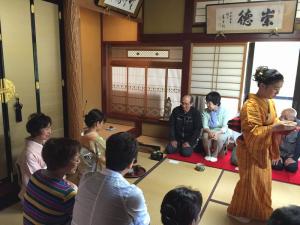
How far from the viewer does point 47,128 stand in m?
2.39

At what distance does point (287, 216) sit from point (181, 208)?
1.32 ft

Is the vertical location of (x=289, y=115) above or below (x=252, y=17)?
below

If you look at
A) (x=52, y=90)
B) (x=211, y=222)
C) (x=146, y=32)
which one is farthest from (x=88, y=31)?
(x=211, y=222)

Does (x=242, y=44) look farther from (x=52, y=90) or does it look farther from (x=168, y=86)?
(x=52, y=90)

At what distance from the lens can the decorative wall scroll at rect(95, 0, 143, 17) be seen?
353 centimetres

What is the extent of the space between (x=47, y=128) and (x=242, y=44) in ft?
11.1

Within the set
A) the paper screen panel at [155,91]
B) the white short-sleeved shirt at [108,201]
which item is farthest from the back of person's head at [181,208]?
the paper screen panel at [155,91]

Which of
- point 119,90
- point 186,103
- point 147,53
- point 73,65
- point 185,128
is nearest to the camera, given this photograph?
point 73,65

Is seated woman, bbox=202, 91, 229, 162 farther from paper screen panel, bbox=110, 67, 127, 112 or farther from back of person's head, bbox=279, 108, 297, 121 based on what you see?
paper screen panel, bbox=110, 67, 127, 112

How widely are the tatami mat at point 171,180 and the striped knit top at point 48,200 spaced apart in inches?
53.9

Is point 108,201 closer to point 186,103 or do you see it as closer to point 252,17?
point 186,103

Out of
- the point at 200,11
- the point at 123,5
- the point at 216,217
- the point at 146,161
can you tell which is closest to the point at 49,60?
the point at 123,5

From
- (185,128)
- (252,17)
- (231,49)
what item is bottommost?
(185,128)

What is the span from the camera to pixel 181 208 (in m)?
1.05
